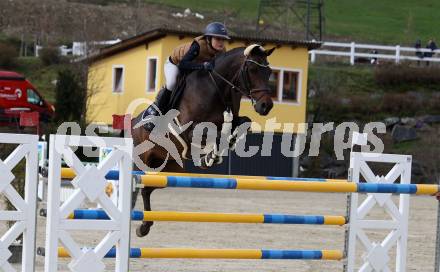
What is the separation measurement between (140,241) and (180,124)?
10.6 feet

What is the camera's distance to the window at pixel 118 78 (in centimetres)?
3257

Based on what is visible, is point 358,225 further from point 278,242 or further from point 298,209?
point 298,209

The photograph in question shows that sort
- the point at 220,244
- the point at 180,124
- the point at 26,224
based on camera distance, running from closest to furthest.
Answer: the point at 26,224 → the point at 180,124 → the point at 220,244

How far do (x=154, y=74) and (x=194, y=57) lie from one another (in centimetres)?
2153

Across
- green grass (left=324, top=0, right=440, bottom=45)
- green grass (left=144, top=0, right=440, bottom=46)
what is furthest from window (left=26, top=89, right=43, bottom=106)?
green grass (left=324, top=0, right=440, bottom=45)

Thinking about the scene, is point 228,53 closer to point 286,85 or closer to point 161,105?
point 161,105

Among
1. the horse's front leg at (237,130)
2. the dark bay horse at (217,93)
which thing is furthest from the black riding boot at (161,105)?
the horse's front leg at (237,130)

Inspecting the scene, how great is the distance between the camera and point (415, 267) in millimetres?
9820

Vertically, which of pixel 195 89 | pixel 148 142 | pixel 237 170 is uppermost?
pixel 195 89

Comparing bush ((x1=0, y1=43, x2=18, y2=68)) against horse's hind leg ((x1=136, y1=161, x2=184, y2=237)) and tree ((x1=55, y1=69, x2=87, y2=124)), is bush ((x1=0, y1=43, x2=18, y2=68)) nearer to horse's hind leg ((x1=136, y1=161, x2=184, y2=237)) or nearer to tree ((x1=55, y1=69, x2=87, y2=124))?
tree ((x1=55, y1=69, x2=87, y2=124))

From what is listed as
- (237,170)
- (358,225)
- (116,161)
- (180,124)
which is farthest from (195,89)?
(237,170)

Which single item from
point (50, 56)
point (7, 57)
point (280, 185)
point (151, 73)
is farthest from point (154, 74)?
point (280, 185)

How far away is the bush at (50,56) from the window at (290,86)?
38.8ft

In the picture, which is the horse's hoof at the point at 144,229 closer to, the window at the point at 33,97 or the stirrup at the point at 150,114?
the stirrup at the point at 150,114
